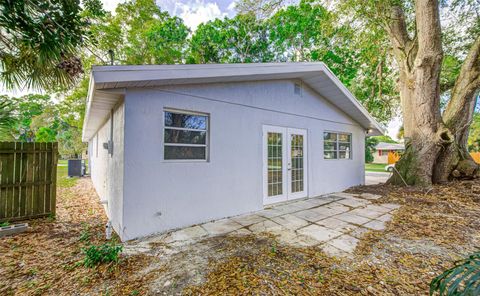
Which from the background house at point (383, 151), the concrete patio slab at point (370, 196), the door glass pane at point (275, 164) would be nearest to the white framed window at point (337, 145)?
the concrete patio slab at point (370, 196)

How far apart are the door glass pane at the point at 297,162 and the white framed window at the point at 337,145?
1.34 meters

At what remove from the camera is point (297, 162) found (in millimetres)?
6273

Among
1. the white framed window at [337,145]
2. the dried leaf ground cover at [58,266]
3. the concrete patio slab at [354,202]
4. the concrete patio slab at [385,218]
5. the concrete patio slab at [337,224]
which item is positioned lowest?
the dried leaf ground cover at [58,266]

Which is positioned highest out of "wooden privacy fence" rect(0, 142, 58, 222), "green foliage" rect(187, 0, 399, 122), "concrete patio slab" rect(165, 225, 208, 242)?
"green foliage" rect(187, 0, 399, 122)

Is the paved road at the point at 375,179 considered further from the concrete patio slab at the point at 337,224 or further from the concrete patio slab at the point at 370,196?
the concrete patio slab at the point at 337,224

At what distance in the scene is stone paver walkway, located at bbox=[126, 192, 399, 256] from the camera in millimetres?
3400

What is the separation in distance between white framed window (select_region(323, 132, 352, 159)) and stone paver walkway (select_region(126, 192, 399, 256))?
2100 millimetres

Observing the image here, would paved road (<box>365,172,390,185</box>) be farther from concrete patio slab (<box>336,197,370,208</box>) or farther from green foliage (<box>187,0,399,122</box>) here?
concrete patio slab (<box>336,197,370,208</box>)

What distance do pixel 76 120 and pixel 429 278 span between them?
22.5 metres

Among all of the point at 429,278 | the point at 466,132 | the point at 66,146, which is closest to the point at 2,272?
the point at 429,278

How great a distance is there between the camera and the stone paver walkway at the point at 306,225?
3.40 m

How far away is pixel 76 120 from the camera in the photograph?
17.6 meters

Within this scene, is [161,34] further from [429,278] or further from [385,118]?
[429,278]

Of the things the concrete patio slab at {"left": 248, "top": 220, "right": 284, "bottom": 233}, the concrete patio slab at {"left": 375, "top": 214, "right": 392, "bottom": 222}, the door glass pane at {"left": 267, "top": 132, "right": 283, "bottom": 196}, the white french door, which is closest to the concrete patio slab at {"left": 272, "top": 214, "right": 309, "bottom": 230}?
the concrete patio slab at {"left": 248, "top": 220, "right": 284, "bottom": 233}
